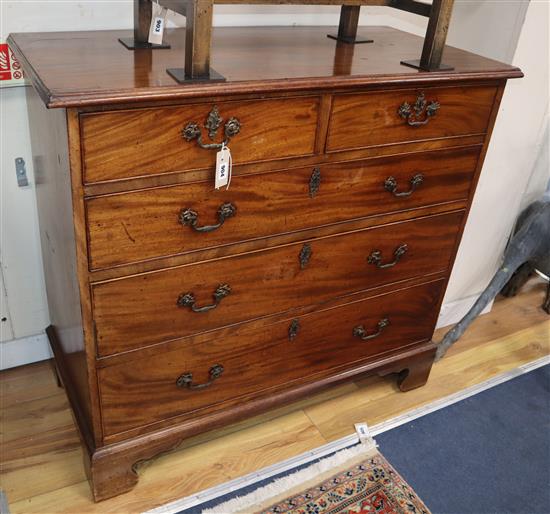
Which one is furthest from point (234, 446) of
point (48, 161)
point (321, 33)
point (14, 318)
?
point (321, 33)

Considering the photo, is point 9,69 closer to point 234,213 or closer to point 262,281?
point 234,213

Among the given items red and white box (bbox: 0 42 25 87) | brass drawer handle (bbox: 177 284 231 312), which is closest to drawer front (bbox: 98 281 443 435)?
brass drawer handle (bbox: 177 284 231 312)

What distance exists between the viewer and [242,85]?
3.89 ft

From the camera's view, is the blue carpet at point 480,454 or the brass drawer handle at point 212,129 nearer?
the brass drawer handle at point 212,129

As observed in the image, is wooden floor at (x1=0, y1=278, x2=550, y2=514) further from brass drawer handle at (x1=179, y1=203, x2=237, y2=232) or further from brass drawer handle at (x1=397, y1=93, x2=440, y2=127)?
brass drawer handle at (x1=397, y1=93, x2=440, y2=127)

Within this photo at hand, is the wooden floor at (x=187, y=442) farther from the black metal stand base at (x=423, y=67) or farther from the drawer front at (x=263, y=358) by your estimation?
the black metal stand base at (x=423, y=67)

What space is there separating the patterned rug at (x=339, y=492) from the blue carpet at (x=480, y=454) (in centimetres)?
3

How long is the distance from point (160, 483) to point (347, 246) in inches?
32.1

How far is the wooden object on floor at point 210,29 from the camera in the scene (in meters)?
1.15

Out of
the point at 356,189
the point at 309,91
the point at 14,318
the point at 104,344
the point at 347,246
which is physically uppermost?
the point at 309,91

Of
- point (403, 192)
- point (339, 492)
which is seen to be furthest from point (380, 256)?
point (339, 492)

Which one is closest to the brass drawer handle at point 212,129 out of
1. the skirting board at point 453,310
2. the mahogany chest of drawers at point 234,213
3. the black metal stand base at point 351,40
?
the mahogany chest of drawers at point 234,213

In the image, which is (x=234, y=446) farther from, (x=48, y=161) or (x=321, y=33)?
(x=321, y=33)

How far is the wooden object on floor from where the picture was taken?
1148 mm
